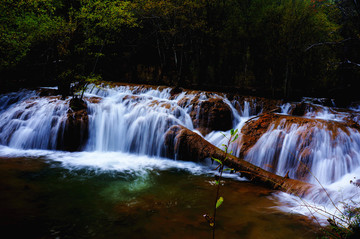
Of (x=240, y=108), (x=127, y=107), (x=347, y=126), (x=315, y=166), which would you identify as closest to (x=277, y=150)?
(x=315, y=166)

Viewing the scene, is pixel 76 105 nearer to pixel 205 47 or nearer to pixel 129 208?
pixel 129 208

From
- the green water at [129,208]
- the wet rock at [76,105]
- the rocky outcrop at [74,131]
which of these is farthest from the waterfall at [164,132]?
the green water at [129,208]

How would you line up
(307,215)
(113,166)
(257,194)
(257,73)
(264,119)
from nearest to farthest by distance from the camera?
(307,215) < (257,194) < (113,166) < (264,119) < (257,73)

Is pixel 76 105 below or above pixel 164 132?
above

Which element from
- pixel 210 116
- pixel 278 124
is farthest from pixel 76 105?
pixel 278 124

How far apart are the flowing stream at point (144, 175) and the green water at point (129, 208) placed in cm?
2

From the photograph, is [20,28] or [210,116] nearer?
[210,116]

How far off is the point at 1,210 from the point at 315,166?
346 inches

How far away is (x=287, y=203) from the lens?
4.84m

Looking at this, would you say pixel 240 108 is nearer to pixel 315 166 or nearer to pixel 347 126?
pixel 347 126

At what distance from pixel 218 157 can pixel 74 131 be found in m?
6.61

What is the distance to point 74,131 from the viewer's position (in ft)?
30.2

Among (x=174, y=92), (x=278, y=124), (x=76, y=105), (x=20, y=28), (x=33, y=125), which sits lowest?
(x=33, y=125)

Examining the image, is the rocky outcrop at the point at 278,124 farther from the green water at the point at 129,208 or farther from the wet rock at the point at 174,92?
the wet rock at the point at 174,92
